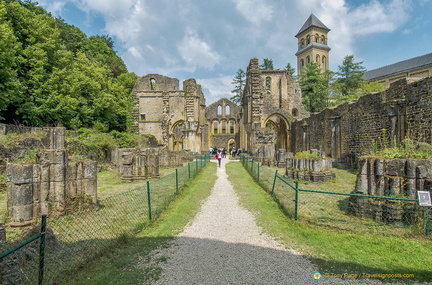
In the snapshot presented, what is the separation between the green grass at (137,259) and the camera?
11.1 feet

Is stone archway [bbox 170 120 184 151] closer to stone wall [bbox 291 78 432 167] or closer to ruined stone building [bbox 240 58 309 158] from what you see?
ruined stone building [bbox 240 58 309 158]

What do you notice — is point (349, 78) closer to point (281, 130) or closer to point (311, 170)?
point (281, 130)

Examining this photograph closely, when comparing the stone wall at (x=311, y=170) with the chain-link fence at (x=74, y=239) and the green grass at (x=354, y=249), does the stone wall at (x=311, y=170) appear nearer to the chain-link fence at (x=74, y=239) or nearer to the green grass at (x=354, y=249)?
the green grass at (x=354, y=249)

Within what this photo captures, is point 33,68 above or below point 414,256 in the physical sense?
above

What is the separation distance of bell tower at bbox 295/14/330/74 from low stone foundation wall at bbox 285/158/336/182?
2170 inches

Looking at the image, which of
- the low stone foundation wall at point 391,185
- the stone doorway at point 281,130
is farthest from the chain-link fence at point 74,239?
the stone doorway at point 281,130

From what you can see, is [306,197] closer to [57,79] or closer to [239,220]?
[239,220]

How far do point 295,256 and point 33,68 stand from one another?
2516 centimetres

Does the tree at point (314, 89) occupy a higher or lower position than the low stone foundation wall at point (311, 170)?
higher

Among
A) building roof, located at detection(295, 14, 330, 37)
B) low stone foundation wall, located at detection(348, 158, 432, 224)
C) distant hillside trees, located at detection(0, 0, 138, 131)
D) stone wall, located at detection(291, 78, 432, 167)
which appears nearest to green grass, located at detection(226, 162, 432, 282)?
low stone foundation wall, located at detection(348, 158, 432, 224)

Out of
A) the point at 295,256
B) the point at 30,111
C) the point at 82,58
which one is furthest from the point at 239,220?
the point at 82,58

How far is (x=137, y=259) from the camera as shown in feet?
13.1

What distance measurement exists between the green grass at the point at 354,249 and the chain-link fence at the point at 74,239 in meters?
3.04

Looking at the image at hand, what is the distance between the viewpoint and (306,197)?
7.57 m
